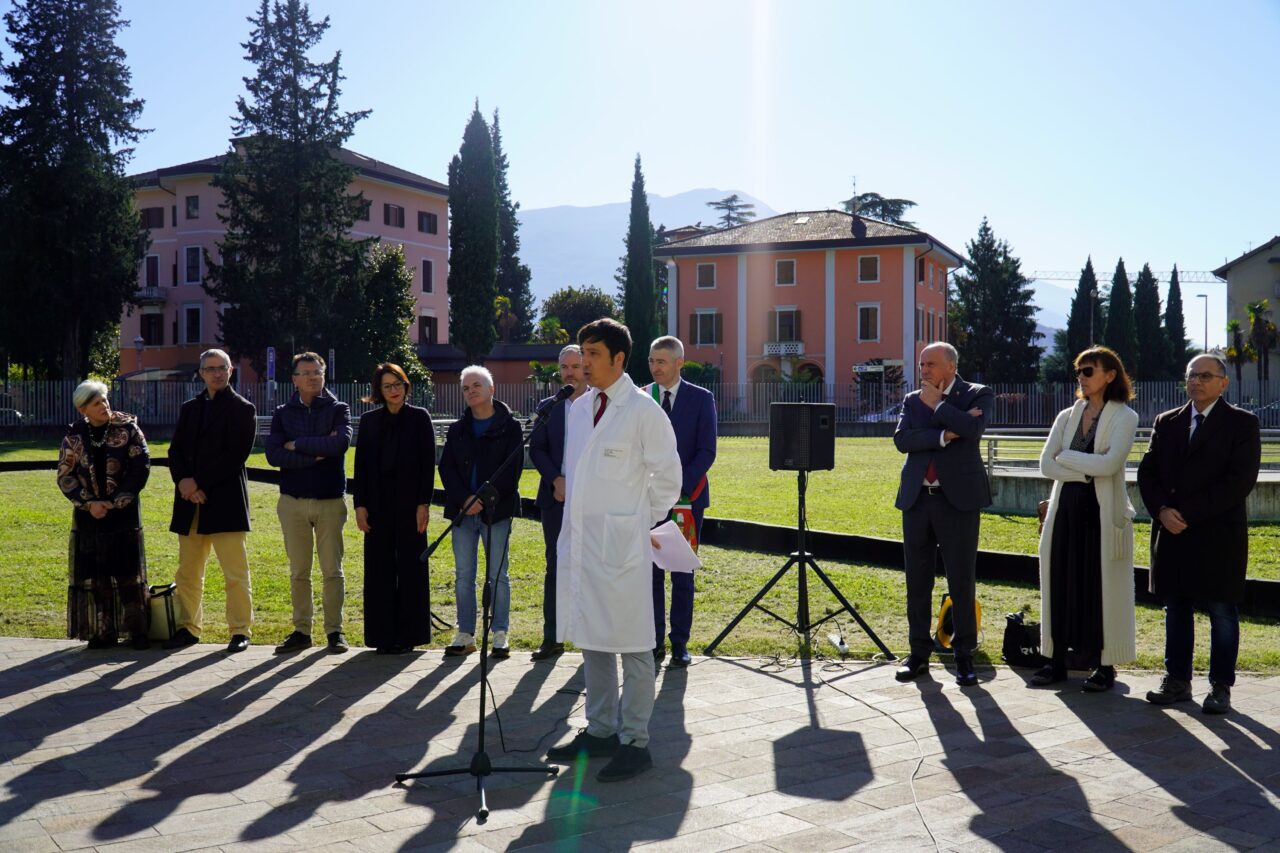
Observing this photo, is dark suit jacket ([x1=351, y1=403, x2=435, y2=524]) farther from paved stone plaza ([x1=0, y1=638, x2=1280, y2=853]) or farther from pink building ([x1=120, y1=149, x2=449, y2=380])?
pink building ([x1=120, y1=149, x2=449, y2=380])

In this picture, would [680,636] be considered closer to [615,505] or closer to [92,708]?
[615,505]

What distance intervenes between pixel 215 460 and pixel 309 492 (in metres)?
0.68

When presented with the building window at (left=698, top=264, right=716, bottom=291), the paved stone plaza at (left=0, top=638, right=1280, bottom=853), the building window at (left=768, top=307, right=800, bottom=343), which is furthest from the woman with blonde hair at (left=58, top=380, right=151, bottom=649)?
the building window at (left=698, top=264, right=716, bottom=291)

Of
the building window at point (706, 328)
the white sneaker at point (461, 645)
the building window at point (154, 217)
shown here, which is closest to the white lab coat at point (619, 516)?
the white sneaker at point (461, 645)

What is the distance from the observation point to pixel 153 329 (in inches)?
2482

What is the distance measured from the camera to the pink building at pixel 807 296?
189ft

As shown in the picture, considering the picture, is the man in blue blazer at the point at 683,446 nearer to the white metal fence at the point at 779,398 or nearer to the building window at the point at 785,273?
the white metal fence at the point at 779,398

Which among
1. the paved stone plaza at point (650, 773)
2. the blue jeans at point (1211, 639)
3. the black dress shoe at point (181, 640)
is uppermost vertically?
the blue jeans at point (1211, 639)

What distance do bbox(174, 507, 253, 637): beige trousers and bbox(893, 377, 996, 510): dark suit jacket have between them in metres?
4.51

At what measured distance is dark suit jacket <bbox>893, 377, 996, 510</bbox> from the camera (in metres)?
7.09

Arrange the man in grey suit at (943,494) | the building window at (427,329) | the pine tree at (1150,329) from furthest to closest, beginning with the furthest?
1. the pine tree at (1150,329)
2. the building window at (427,329)
3. the man in grey suit at (943,494)

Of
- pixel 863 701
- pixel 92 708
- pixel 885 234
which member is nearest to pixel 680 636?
pixel 863 701

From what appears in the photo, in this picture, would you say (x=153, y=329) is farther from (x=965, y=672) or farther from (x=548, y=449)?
(x=965, y=672)

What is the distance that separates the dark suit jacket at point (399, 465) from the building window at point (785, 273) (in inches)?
2077
